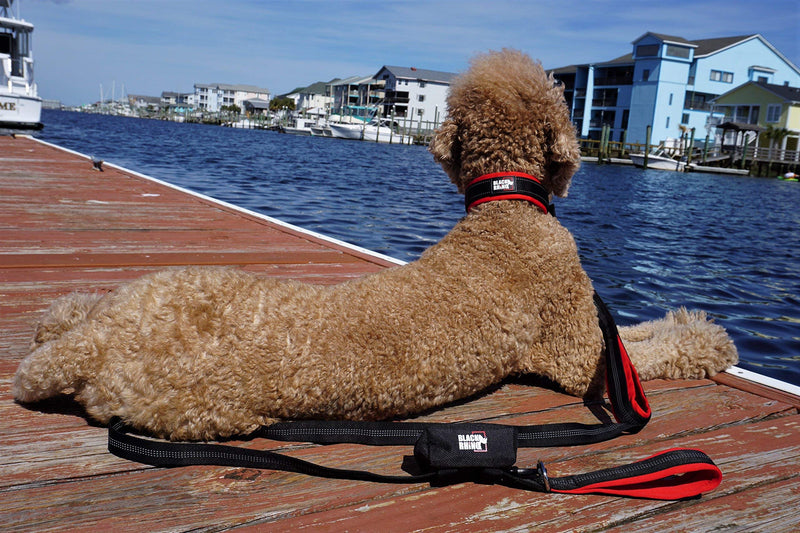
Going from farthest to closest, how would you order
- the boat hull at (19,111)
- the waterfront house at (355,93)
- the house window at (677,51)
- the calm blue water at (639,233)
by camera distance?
the waterfront house at (355,93) → the house window at (677,51) → the boat hull at (19,111) → the calm blue water at (639,233)

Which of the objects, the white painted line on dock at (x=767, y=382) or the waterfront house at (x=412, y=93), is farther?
the waterfront house at (x=412, y=93)

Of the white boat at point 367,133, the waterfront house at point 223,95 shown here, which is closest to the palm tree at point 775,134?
the white boat at point 367,133

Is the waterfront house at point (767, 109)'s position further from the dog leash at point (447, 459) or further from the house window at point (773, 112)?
the dog leash at point (447, 459)

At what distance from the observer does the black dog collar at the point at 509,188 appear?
2.54 metres

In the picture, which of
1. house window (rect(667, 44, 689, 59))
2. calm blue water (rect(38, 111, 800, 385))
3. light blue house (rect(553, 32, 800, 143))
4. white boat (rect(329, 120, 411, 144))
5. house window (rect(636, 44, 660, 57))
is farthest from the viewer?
white boat (rect(329, 120, 411, 144))

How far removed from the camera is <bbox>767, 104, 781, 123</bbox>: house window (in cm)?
5209

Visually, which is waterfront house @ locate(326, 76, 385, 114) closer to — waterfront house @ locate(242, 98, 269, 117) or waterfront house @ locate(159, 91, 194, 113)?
waterfront house @ locate(242, 98, 269, 117)

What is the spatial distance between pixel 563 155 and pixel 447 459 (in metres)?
1.34

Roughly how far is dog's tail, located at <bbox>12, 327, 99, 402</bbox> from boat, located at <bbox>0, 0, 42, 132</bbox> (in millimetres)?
25929

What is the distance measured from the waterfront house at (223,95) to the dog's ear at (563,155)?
164129mm

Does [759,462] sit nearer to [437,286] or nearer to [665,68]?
[437,286]

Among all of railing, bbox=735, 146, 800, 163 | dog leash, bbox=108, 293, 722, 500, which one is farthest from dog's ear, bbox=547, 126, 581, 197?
railing, bbox=735, 146, 800, 163

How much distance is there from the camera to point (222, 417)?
1.96 metres

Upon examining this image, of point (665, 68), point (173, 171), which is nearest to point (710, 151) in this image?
point (665, 68)
